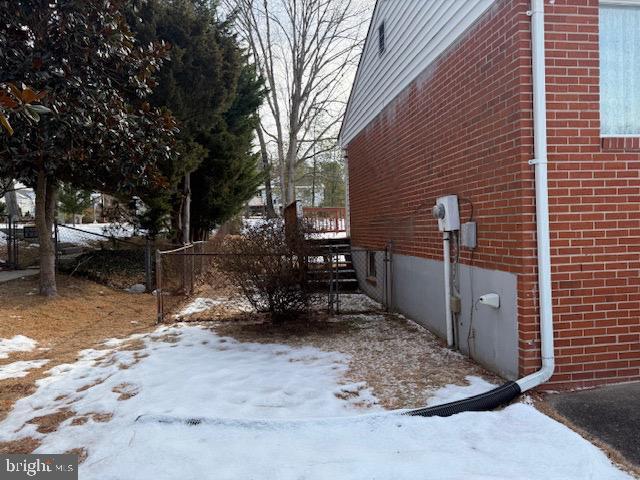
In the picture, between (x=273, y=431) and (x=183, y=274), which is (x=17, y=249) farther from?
(x=273, y=431)

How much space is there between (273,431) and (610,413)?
7.88 ft

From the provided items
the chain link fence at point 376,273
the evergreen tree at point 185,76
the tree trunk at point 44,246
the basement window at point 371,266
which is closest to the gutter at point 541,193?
the chain link fence at point 376,273

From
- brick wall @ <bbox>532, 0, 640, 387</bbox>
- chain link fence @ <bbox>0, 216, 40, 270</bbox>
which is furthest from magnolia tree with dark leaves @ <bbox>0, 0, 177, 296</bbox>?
brick wall @ <bbox>532, 0, 640, 387</bbox>

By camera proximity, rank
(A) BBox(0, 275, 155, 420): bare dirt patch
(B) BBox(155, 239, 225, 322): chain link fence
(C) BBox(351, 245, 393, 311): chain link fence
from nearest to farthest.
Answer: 1. (A) BBox(0, 275, 155, 420): bare dirt patch
2. (C) BBox(351, 245, 393, 311): chain link fence
3. (B) BBox(155, 239, 225, 322): chain link fence

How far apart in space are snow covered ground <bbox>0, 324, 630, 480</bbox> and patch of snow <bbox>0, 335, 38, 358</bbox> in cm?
139

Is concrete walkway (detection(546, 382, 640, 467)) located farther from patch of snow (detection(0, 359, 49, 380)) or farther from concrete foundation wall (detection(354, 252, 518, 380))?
patch of snow (detection(0, 359, 49, 380))

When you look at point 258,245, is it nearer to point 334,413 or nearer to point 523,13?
point 334,413

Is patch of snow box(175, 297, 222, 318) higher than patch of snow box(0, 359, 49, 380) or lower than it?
higher

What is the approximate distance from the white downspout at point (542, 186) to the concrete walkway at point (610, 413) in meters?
0.28

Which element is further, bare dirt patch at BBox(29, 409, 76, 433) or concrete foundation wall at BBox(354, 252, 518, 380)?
concrete foundation wall at BBox(354, 252, 518, 380)

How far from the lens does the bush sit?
6.14 metres

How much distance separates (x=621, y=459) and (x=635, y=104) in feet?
9.70

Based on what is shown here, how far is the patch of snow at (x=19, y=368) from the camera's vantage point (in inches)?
185

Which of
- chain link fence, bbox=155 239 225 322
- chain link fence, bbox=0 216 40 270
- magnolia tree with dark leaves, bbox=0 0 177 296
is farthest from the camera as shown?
chain link fence, bbox=0 216 40 270
